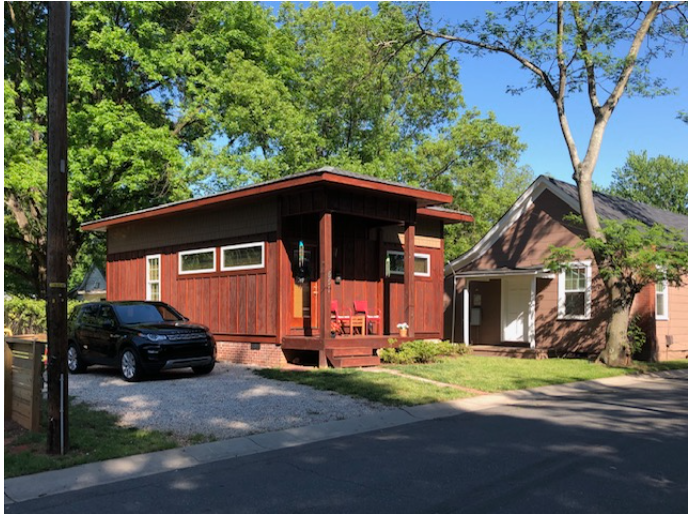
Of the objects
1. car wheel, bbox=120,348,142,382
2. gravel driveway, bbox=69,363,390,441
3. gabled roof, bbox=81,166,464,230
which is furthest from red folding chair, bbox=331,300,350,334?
car wheel, bbox=120,348,142,382

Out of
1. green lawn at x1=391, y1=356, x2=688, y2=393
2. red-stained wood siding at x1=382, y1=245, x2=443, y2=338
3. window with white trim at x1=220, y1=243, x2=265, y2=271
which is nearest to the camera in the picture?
green lawn at x1=391, y1=356, x2=688, y2=393

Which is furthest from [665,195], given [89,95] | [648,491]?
[648,491]

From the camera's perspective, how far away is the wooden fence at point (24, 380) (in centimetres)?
820

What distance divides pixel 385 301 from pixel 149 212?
7451mm

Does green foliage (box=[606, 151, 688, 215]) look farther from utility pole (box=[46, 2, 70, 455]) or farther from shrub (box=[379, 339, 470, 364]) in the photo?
utility pole (box=[46, 2, 70, 455])

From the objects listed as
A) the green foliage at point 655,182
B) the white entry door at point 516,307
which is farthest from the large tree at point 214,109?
the green foliage at point 655,182

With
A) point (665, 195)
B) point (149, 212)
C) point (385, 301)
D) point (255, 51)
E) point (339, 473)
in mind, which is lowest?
point (339, 473)

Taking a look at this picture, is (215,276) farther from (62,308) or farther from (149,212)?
(62,308)

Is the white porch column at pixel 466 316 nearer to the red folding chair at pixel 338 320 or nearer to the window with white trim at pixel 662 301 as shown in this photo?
the window with white trim at pixel 662 301

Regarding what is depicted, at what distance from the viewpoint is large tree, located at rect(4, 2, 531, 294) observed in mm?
24938

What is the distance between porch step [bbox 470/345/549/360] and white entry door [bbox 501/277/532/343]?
0.77 m

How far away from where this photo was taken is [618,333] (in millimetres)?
17109

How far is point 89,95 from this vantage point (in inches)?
1059

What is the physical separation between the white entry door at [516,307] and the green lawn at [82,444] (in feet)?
52.1
